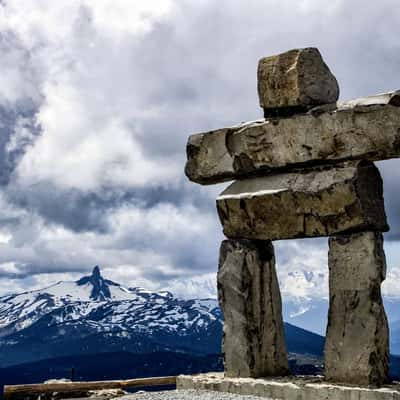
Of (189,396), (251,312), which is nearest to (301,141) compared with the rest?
(251,312)

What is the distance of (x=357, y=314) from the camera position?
1459 centimetres

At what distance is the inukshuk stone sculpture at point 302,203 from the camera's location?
1453cm

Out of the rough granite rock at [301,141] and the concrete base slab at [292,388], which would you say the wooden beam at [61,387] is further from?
the rough granite rock at [301,141]

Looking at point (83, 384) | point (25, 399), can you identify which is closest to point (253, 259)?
point (83, 384)

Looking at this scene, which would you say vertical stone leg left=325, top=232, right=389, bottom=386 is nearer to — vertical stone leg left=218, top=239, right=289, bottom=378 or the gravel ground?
vertical stone leg left=218, top=239, right=289, bottom=378

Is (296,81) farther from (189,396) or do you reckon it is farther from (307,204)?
(189,396)

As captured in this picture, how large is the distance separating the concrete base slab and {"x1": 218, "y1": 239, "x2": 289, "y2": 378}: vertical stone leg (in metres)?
Answer: 0.50

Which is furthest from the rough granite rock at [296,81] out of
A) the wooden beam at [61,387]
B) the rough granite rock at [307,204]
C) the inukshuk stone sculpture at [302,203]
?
the wooden beam at [61,387]

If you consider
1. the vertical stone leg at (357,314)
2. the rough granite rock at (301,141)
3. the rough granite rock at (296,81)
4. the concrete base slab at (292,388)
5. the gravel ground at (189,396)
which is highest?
the rough granite rock at (296,81)

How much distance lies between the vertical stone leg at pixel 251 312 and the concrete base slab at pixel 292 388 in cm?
50

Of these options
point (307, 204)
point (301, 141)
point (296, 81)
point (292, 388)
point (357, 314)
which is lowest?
point (292, 388)

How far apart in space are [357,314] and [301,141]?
340cm

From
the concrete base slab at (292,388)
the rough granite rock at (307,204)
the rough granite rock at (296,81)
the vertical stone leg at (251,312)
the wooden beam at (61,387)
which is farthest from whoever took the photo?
the wooden beam at (61,387)

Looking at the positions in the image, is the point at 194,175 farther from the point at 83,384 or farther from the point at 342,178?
the point at 83,384
